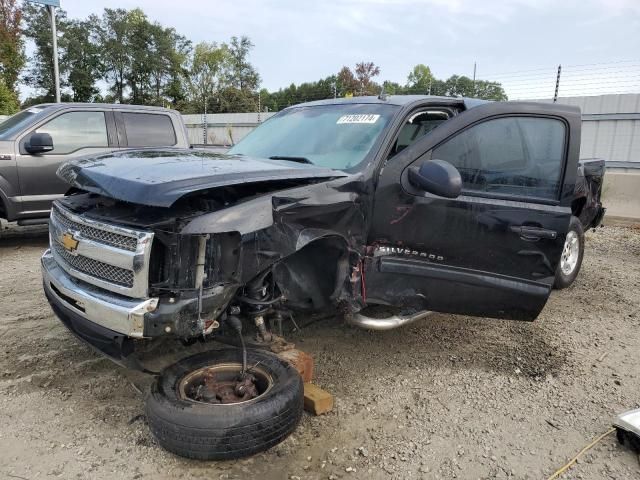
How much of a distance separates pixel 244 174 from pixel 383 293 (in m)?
1.30

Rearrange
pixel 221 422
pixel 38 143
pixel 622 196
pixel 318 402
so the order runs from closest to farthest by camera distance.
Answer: pixel 221 422, pixel 318 402, pixel 38 143, pixel 622 196

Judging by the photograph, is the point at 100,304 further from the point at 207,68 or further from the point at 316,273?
the point at 207,68

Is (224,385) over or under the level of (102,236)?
under

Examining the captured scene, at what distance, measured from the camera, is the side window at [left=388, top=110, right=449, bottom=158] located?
367cm

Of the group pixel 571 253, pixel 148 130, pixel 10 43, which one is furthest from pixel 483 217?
pixel 10 43

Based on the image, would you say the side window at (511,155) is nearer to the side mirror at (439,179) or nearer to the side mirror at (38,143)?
the side mirror at (439,179)

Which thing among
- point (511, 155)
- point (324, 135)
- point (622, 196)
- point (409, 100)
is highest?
point (409, 100)

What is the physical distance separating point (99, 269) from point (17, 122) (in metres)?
5.38

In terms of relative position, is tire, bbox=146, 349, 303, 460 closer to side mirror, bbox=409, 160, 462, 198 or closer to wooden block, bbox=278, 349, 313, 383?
wooden block, bbox=278, 349, 313, 383

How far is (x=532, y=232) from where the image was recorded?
365cm

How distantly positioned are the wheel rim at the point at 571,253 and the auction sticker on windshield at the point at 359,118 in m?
3.27

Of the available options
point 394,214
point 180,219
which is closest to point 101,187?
point 180,219

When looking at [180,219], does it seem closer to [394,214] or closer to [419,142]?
[394,214]

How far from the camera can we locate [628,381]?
144 inches
